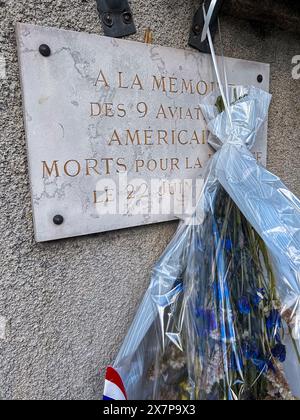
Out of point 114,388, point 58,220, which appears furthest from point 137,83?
point 114,388

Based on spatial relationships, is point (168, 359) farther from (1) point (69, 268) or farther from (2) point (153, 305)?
(1) point (69, 268)

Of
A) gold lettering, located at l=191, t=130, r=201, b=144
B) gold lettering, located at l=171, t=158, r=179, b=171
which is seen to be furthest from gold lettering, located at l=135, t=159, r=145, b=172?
gold lettering, located at l=191, t=130, r=201, b=144

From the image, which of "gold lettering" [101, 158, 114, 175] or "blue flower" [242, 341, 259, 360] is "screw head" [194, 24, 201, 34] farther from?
"blue flower" [242, 341, 259, 360]

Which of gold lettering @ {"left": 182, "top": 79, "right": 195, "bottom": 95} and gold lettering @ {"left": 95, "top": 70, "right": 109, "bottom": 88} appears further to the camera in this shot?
gold lettering @ {"left": 182, "top": 79, "right": 195, "bottom": 95}

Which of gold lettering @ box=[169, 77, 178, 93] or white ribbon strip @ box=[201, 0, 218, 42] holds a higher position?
white ribbon strip @ box=[201, 0, 218, 42]

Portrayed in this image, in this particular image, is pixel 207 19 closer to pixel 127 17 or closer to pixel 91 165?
pixel 127 17

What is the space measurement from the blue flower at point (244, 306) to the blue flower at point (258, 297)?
0.02 metres

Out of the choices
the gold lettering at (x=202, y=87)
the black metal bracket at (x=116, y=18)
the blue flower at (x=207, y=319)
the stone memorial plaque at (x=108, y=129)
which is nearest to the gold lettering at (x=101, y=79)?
the stone memorial plaque at (x=108, y=129)

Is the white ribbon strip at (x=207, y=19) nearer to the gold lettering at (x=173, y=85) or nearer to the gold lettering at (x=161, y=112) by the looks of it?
the gold lettering at (x=173, y=85)

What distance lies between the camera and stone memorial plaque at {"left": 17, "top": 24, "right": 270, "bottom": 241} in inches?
32.3

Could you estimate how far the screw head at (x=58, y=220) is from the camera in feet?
2.84

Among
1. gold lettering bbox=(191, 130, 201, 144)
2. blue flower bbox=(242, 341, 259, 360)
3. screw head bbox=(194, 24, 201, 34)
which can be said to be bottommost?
blue flower bbox=(242, 341, 259, 360)

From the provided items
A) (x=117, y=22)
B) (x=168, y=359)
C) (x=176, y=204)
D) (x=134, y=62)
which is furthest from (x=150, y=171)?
(x=168, y=359)

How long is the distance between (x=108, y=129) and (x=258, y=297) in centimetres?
64
